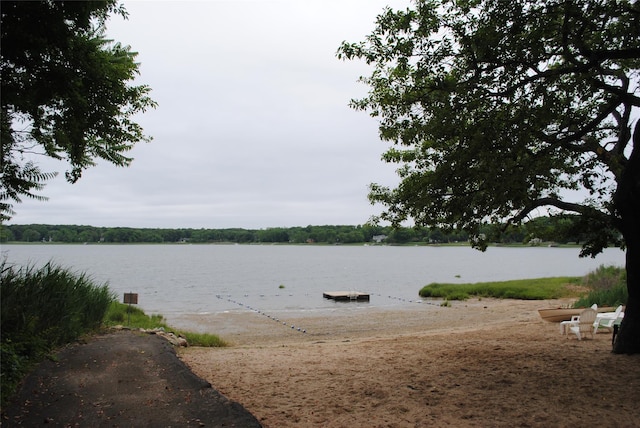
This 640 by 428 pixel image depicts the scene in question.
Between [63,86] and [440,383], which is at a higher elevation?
[63,86]

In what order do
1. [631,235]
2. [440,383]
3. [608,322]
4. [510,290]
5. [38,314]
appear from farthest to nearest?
[510,290] < [608,322] < [38,314] < [631,235] < [440,383]

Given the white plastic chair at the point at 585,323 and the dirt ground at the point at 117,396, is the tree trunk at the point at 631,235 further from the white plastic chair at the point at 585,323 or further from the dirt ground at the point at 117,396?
the dirt ground at the point at 117,396

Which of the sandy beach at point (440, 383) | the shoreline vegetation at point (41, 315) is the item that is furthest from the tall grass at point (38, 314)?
the sandy beach at point (440, 383)

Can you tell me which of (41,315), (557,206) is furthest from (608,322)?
(41,315)

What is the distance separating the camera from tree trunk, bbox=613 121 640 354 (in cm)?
799

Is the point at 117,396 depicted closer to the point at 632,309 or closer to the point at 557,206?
the point at 557,206

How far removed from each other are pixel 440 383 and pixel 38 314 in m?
6.96

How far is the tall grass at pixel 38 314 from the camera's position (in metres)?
6.50

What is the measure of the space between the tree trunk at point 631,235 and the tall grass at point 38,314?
9.47 metres

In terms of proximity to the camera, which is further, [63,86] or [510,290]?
[510,290]

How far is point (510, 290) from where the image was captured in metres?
37.7

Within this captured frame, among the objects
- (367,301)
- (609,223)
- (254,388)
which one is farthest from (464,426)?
(367,301)

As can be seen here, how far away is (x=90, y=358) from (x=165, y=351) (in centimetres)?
141

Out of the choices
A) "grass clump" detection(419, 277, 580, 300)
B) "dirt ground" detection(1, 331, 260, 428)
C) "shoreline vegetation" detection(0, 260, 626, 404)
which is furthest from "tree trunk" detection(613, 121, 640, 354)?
"grass clump" detection(419, 277, 580, 300)
